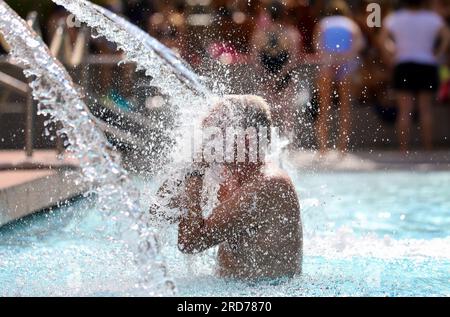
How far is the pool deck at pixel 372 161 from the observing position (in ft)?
35.7

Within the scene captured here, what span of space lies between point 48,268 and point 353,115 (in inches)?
346

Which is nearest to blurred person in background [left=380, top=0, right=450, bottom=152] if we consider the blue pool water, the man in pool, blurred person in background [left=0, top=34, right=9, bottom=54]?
the blue pool water

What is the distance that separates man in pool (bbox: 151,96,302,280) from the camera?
4.30 metres

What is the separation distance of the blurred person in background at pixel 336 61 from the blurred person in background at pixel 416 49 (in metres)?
0.42

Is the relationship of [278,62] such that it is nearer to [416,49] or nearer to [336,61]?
[336,61]

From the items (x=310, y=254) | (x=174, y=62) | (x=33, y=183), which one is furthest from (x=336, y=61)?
(x=310, y=254)

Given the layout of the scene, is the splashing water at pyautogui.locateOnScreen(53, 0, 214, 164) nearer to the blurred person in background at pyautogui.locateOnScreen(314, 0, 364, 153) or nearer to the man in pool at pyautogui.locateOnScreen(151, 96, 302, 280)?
the man in pool at pyautogui.locateOnScreen(151, 96, 302, 280)

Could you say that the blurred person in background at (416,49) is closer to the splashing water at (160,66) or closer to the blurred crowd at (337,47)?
the blurred crowd at (337,47)

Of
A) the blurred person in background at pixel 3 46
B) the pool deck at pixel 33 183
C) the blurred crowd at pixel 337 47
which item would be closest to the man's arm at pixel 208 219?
the pool deck at pixel 33 183

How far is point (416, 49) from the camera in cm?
1195

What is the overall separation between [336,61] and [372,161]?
116 cm

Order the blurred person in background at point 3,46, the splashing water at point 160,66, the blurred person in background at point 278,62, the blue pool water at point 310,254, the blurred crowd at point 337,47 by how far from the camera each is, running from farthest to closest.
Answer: the blurred crowd at point 337,47 < the blurred person in background at point 3,46 < the blurred person in background at point 278,62 < the splashing water at point 160,66 < the blue pool water at point 310,254

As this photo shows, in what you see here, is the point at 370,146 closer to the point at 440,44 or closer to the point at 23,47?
the point at 440,44
